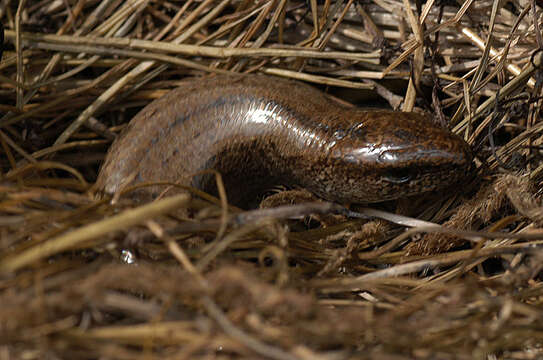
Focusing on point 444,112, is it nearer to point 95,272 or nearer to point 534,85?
point 534,85

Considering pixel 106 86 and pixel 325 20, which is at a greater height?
pixel 325 20

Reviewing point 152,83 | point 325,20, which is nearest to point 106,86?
point 152,83

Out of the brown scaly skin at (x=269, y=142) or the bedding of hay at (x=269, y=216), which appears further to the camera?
the brown scaly skin at (x=269, y=142)

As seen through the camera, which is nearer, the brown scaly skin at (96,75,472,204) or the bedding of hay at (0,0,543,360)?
the bedding of hay at (0,0,543,360)
